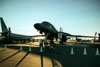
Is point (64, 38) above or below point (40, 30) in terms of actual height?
below

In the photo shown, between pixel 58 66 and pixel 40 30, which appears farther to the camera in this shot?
pixel 40 30

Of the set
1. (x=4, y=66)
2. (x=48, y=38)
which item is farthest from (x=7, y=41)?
(x=4, y=66)

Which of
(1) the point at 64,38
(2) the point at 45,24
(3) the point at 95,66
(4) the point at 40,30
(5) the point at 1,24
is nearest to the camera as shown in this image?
(3) the point at 95,66

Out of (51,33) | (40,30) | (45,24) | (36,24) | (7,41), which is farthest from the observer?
(7,41)

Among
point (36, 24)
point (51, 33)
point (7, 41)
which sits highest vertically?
point (36, 24)

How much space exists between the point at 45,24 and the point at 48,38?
173 inches

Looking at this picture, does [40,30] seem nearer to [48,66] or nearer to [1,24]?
[48,66]

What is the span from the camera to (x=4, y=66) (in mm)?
6152

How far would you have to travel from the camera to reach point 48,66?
6.49 metres

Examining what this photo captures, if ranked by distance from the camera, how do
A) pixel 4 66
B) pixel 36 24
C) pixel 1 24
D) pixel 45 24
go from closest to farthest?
pixel 4 66
pixel 36 24
pixel 45 24
pixel 1 24

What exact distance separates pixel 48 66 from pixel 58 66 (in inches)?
25.2

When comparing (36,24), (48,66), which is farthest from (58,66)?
(36,24)

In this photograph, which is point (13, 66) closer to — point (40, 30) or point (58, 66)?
point (58, 66)

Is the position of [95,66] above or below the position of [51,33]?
below
